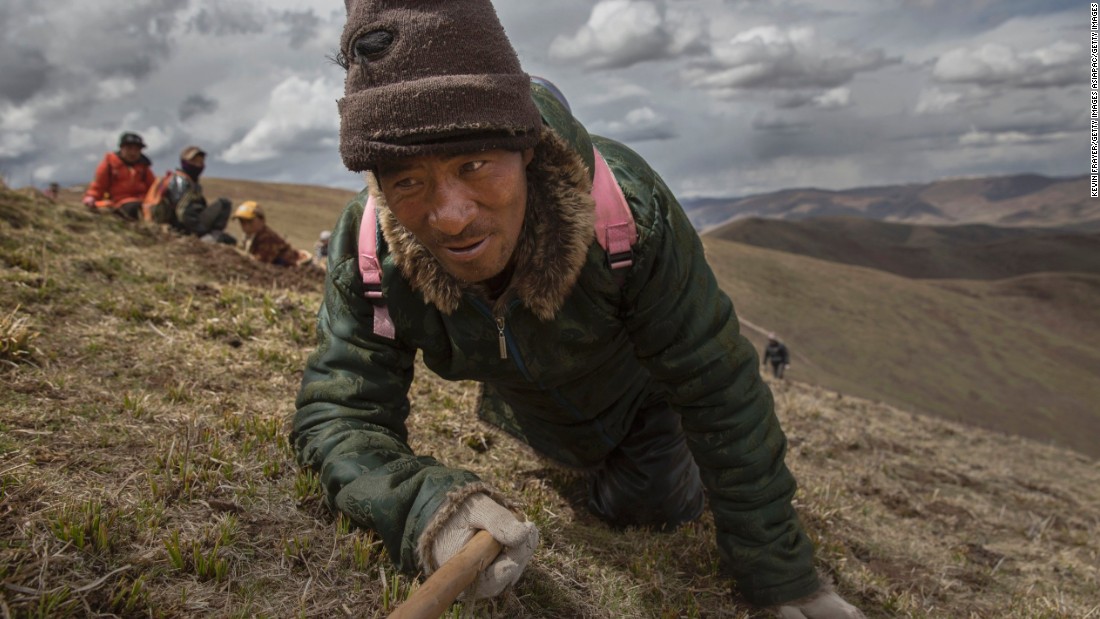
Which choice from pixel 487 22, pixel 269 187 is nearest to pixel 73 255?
pixel 487 22

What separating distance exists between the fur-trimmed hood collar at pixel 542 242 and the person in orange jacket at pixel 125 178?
10121 millimetres

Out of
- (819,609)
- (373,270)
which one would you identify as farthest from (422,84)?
(819,609)

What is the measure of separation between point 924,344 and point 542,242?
56.0 meters

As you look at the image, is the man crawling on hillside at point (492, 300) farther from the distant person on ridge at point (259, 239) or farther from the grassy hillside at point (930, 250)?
the grassy hillside at point (930, 250)

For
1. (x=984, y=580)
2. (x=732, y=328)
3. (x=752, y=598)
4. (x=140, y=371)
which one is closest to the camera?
(x=732, y=328)

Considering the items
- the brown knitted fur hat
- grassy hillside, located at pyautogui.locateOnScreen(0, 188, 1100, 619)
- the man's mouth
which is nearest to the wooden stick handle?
grassy hillside, located at pyautogui.locateOnScreen(0, 188, 1100, 619)

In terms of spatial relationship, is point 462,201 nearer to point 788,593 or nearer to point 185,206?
point 788,593

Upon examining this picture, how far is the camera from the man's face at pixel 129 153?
11.7 meters

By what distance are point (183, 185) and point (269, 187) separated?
199 ft

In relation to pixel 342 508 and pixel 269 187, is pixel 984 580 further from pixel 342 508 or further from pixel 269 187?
pixel 269 187

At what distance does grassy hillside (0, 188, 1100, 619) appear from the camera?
2.50m

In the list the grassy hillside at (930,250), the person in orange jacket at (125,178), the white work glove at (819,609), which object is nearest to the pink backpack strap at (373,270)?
the white work glove at (819,609)

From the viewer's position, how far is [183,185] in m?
11.2

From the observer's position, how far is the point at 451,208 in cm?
248
